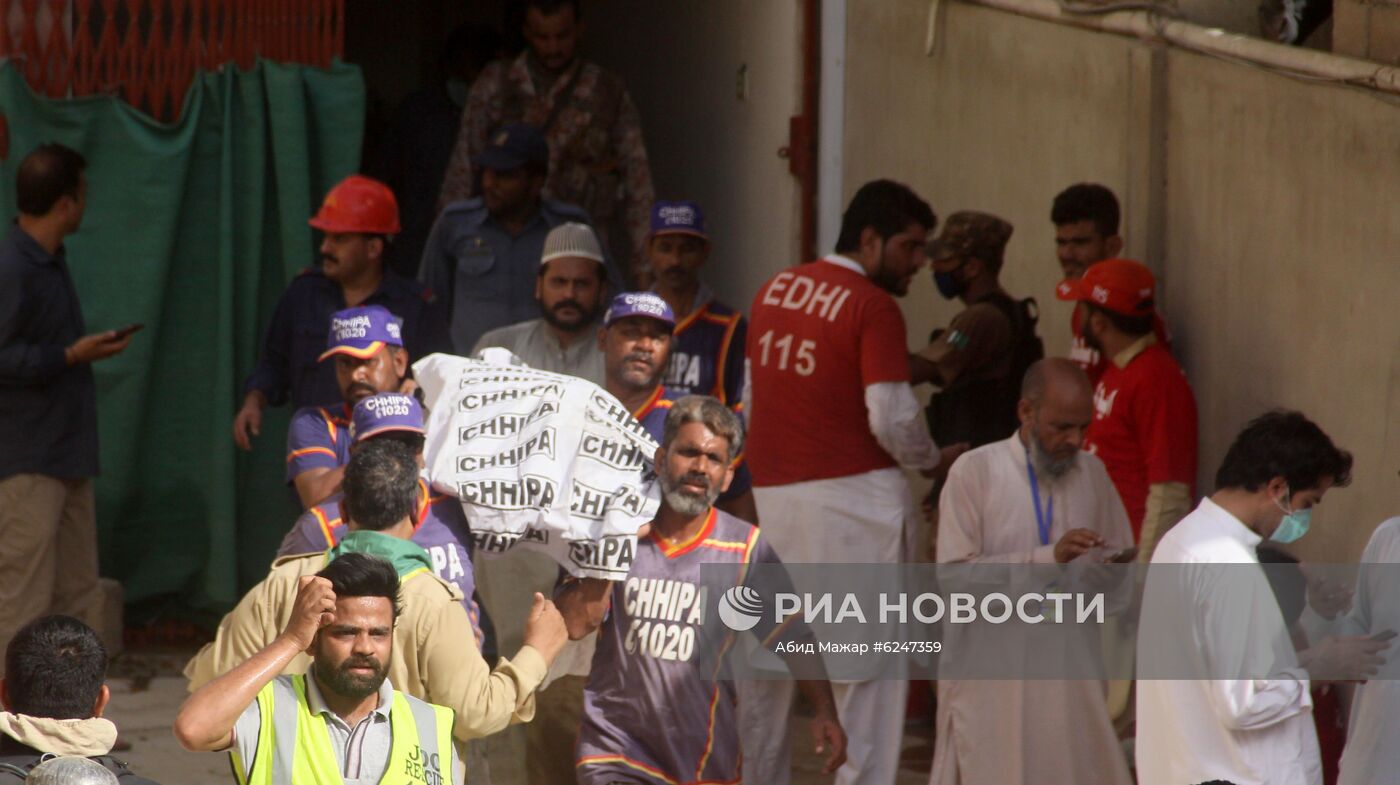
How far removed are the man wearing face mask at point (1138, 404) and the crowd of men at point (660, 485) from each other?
0.01 metres

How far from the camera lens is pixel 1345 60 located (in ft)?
18.0

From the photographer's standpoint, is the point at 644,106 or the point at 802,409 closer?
the point at 802,409

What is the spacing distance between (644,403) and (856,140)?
99.9 inches

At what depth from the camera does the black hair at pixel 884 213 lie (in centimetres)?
645

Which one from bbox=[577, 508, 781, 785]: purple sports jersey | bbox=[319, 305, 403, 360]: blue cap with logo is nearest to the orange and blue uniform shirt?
bbox=[319, 305, 403, 360]: blue cap with logo

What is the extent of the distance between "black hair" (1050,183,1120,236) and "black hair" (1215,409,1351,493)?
1.91m

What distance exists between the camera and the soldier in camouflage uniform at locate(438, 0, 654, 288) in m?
8.31

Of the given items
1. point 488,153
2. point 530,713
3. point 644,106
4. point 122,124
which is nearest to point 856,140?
point 488,153

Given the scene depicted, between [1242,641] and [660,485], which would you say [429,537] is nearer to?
[660,485]

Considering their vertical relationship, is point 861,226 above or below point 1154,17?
below

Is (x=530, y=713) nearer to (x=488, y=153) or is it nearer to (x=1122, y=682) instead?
(x=1122, y=682)

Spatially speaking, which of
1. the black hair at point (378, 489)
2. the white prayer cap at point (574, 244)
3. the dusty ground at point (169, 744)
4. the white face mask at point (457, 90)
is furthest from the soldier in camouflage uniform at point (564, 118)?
the black hair at point (378, 489)

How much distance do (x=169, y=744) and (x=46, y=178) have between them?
2.04m

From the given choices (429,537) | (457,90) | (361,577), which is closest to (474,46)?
(457,90)
